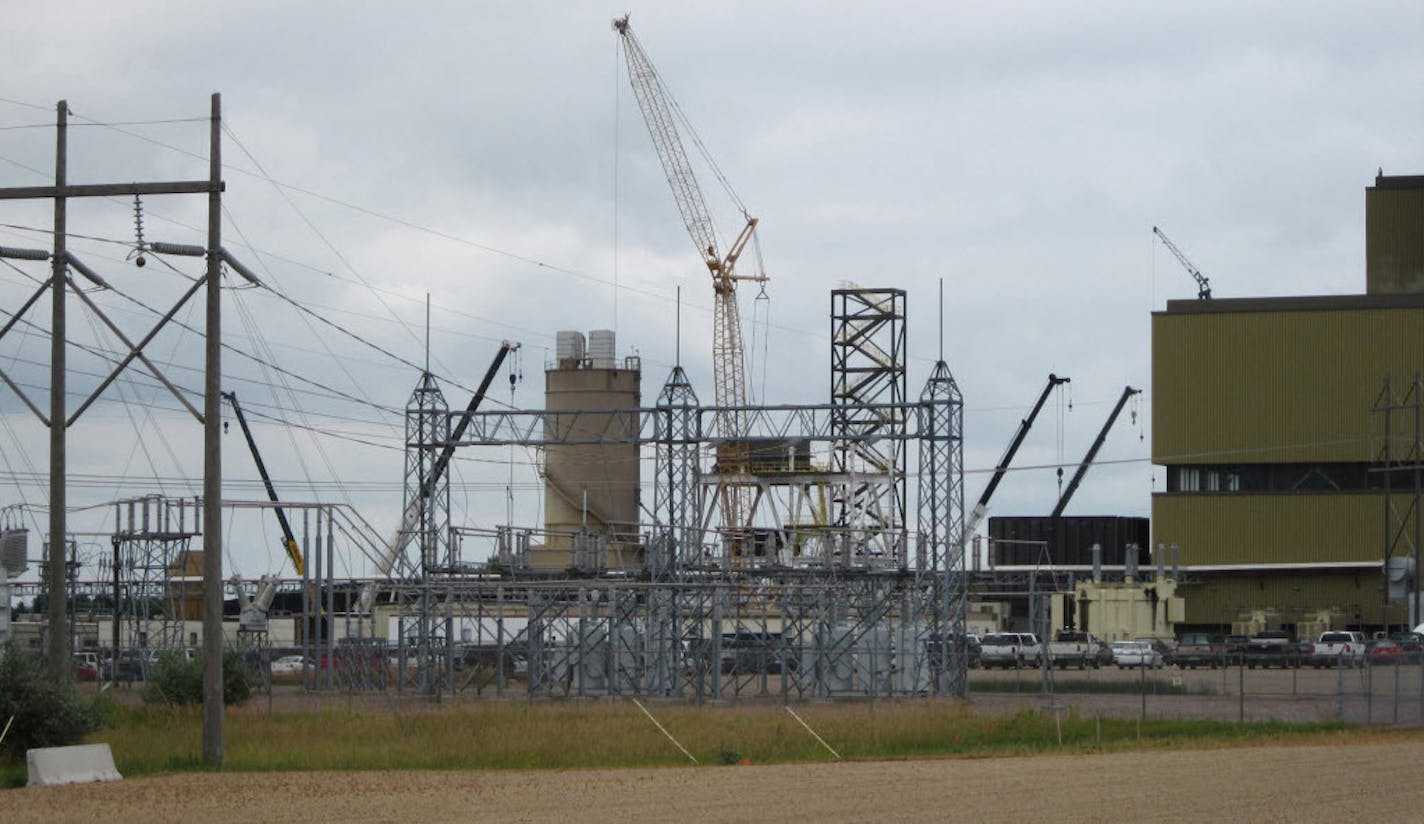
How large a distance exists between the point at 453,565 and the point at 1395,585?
35.1m

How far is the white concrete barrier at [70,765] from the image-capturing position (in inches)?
1165

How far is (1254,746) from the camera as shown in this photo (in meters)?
36.6

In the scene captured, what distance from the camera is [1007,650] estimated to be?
84.6 meters

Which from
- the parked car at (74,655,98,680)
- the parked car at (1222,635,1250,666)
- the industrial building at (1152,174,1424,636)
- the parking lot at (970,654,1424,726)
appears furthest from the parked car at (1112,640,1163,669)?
the parked car at (74,655,98,680)

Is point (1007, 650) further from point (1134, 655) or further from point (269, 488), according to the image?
point (269, 488)

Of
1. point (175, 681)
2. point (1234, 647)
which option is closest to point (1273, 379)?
point (1234, 647)

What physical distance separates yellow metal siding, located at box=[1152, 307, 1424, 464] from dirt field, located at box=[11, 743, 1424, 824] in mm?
63771

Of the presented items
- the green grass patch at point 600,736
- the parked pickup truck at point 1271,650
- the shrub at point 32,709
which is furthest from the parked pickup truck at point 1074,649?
the shrub at point 32,709

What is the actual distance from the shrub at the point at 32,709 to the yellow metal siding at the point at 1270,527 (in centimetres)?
7229

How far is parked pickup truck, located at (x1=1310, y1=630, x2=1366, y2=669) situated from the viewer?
7606 cm

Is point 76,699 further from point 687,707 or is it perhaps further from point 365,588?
point 365,588

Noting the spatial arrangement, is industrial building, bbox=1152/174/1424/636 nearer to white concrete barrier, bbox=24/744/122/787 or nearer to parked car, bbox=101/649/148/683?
parked car, bbox=101/649/148/683

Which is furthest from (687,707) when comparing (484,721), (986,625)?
(986,625)

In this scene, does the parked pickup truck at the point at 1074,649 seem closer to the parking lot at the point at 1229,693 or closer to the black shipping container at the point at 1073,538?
the parking lot at the point at 1229,693
